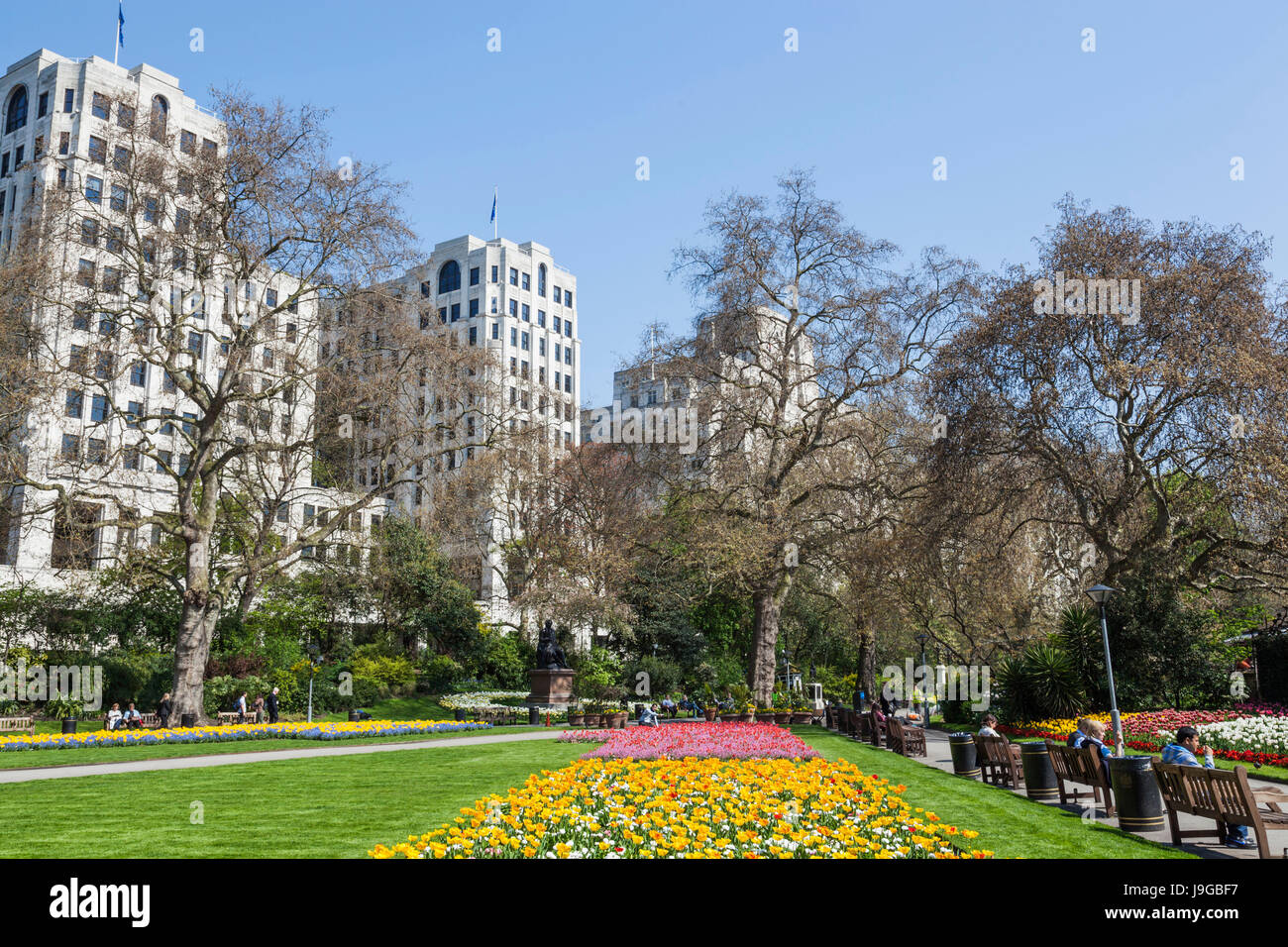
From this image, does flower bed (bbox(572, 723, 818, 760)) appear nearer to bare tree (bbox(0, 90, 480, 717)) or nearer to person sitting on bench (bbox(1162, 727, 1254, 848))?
person sitting on bench (bbox(1162, 727, 1254, 848))

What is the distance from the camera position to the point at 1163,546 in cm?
2416

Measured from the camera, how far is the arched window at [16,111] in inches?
2394

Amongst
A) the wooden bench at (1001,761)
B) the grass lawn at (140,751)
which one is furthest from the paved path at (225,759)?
the wooden bench at (1001,761)

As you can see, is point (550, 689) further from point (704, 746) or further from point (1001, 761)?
point (1001, 761)

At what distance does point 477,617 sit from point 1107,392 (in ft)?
109

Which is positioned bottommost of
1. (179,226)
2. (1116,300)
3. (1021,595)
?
(1021,595)

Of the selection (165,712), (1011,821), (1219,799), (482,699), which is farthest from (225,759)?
(482,699)

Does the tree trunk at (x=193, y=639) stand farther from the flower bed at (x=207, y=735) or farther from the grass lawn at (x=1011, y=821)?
the grass lawn at (x=1011, y=821)

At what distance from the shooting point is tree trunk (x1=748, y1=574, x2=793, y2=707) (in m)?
32.8

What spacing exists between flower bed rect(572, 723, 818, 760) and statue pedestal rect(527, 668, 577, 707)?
602 inches

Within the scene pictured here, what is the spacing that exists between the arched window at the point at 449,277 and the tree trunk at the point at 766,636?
64027 mm
